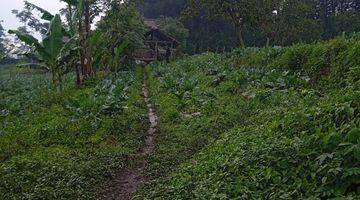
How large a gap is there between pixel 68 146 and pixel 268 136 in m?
4.99

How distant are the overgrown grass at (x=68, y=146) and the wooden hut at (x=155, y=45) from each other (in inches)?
1021

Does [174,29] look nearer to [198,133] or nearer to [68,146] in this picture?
[198,133]

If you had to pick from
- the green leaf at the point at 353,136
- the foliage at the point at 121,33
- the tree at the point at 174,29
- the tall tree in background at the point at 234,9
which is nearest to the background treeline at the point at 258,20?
the tall tree in background at the point at 234,9

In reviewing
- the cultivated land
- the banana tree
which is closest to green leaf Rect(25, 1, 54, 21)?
the banana tree

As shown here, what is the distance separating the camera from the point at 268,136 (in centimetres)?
798

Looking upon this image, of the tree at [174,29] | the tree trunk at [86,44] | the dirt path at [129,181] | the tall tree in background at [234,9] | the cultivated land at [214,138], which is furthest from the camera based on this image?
the tree at [174,29]

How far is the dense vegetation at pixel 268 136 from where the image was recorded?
5.72 metres

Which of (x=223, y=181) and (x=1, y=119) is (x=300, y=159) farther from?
(x=1, y=119)

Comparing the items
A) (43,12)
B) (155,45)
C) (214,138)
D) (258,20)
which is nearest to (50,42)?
(43,12)

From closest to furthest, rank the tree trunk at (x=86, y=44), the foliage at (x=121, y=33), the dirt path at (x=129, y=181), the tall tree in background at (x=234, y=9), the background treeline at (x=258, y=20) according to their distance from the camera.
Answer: the dirt path at (x=129, y=181) → the tree trunk at (x=86, y=44) → the tall tree in background at (x=234, y=9) → the foliage at (x=121, y=33) → the background treeline at (x=258, y=20)

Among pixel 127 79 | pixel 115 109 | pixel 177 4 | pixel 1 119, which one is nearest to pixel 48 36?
pixel 1 119

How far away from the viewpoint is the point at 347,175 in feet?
17.0

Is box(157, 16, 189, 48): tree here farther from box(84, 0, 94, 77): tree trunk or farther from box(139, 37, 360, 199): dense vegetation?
box(139, 37, 360, 199): dense vegetation

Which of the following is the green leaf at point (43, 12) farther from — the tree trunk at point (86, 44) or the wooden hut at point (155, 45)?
the wooden hut at point (155, 45)
